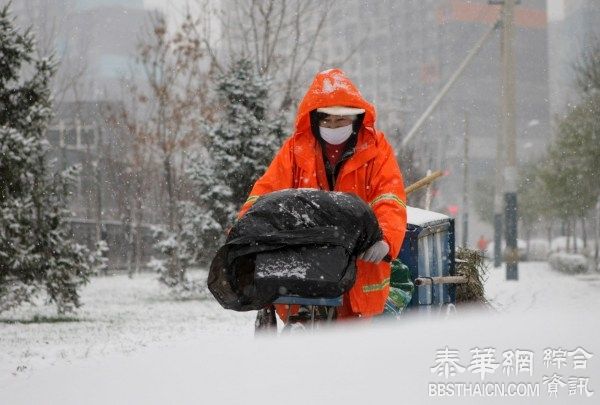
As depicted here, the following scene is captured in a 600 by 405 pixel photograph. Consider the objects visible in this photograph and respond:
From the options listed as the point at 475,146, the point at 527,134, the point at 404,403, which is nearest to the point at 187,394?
the point at 404,403

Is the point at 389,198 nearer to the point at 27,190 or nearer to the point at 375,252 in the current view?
the point at 375,252

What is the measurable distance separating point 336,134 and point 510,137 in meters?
17.6

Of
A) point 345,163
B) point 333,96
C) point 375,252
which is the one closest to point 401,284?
point 345,163

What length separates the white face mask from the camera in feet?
13.9

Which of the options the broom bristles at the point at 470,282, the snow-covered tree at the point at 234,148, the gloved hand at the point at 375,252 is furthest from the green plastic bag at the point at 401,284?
the snow-covered tree at the point at 234,148

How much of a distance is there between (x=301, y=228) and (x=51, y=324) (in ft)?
34.8

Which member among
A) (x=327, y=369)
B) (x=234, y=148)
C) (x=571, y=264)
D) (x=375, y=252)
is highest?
(x=234, y=148)

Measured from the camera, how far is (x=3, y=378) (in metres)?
7.16

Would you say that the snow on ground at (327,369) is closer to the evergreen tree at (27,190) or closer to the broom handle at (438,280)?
the broom handle at (438,280)

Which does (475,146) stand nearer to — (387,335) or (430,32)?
(430,32)

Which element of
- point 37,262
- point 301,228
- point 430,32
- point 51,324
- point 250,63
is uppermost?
point 430,32

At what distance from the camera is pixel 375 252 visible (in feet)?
12.1

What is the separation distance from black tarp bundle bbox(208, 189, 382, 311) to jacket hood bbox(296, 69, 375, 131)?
0.69 meters

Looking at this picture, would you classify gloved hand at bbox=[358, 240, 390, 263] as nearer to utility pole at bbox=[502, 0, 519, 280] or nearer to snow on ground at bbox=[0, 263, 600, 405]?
snow on ground at bbox=[0, 263, 600, 405]
